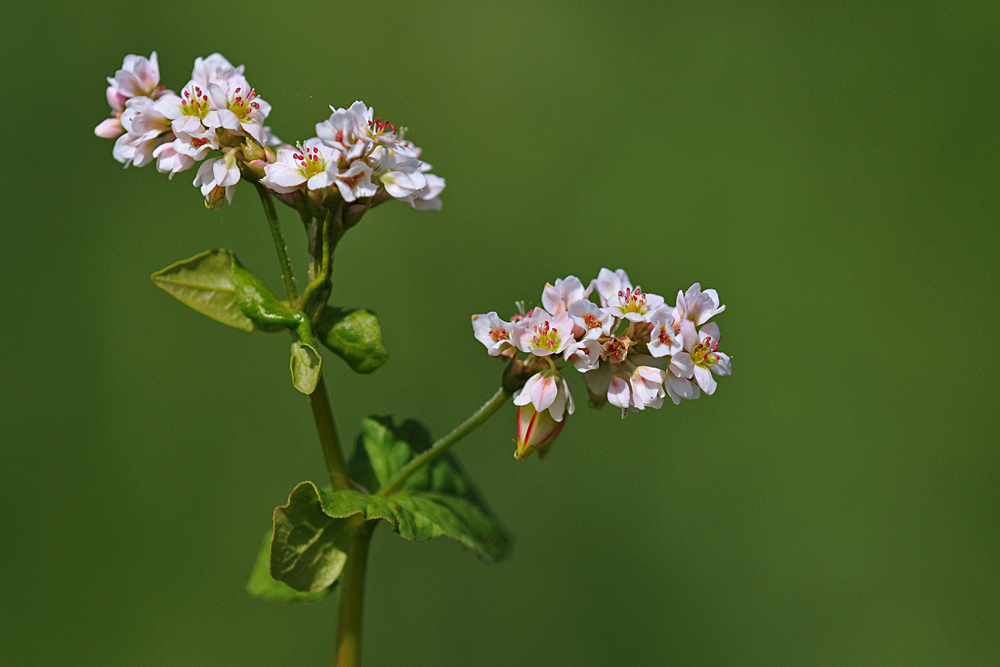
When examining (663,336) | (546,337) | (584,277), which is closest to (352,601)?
(546,337)

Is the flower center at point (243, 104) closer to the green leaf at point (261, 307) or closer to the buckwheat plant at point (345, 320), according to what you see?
the buckwheat plant at point (345, 320)

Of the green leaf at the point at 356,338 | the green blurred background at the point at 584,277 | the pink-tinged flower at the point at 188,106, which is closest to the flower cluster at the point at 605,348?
the green leaf at the point at 356,338

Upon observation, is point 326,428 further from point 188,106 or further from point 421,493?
point 188,106

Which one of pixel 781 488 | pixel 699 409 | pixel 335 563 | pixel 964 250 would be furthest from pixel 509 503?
pixel 964 250

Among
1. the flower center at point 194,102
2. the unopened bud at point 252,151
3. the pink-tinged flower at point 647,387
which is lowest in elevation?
the pink-tinged flower at point 647,387

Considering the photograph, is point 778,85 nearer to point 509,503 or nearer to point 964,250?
point 964,250

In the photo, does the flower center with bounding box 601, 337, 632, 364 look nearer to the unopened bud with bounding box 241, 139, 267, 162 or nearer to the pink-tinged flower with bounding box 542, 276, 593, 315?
the pink-tinged flower with bounding box 542, 276, 593, 315

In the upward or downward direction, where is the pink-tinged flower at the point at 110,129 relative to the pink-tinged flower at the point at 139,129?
upward
